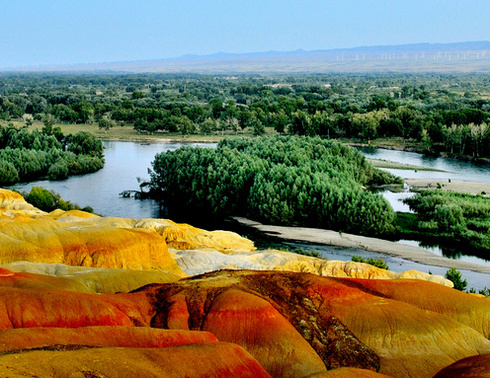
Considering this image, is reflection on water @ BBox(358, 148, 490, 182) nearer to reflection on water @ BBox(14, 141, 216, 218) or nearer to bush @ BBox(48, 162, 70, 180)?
reflection on water @ BBox(14, 141, 216, 218)

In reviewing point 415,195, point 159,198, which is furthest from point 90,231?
point 415,195

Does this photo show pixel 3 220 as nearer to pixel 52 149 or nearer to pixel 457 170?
pixel 52 149

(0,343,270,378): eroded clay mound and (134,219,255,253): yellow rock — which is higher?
(0,343,270,378): eroded clay mound

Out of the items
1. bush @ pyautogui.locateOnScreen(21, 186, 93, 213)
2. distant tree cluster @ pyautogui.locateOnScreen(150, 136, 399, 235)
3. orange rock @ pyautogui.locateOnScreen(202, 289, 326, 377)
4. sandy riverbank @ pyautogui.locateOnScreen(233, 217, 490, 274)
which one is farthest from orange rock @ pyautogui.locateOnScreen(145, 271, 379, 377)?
bush @ pyautogui.locateOnScreen(21, 186, 93, 213)

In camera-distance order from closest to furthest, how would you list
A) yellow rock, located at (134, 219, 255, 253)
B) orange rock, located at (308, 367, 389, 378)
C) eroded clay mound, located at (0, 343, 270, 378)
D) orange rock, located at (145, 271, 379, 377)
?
eroded clay mound, located at (0, 343, 270, 378)
orange rock, located at (308, 367, 389, 378)
orange rock, located at (145, 271, 379, 377)
yellow rock, located at (134, 219, 255, 253)

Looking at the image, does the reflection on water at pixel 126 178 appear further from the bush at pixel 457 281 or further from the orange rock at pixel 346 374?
the orange rock at pixel 346 374

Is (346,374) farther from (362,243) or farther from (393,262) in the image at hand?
(362,243)

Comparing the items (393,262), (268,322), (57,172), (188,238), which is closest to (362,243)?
(393,262)

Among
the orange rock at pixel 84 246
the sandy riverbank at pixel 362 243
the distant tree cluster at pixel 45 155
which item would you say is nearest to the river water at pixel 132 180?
the sandy riverbank at pixel 362 243
